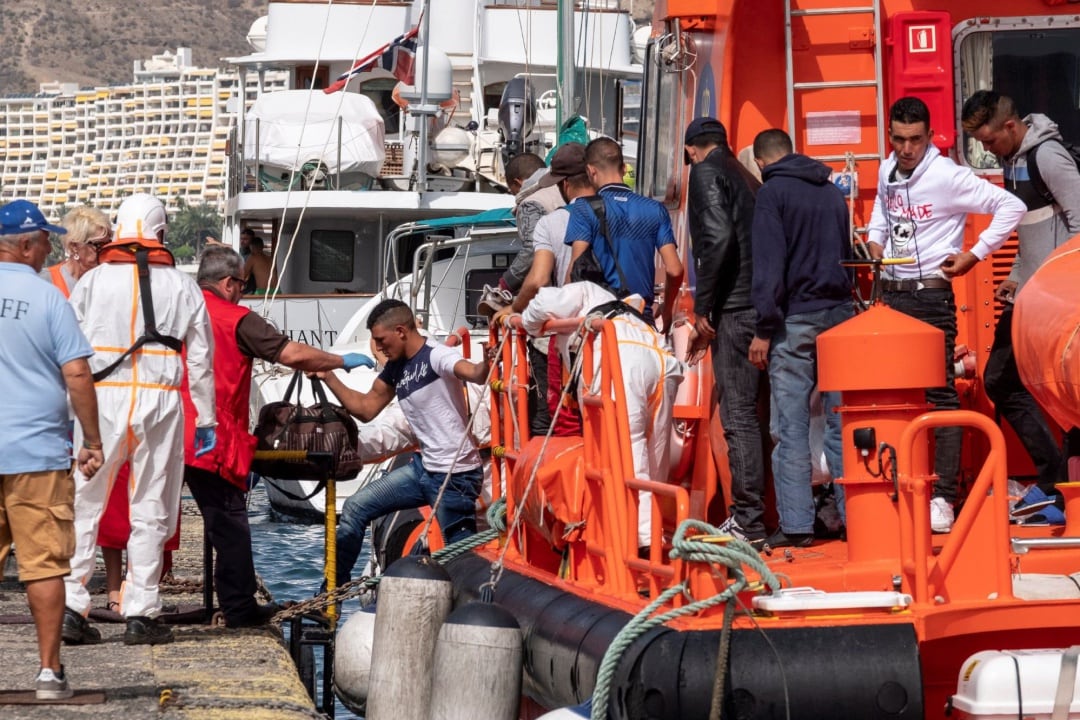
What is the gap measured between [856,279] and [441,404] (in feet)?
6.96

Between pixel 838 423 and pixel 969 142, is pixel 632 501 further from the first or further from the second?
pixel 969 142

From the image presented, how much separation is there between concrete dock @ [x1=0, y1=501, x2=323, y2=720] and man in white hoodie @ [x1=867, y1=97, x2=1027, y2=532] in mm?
2534

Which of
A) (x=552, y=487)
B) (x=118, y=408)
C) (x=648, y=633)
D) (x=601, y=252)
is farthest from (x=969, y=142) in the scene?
(x=118, y=408)

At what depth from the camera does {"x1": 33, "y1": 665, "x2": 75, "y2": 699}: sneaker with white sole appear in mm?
5340

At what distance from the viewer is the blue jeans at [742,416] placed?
6.13 metres

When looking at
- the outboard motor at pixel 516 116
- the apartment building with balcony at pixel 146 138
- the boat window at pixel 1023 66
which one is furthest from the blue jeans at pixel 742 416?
the apartment building with balcony at pixel 146 138

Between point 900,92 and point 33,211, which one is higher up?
point 900,92

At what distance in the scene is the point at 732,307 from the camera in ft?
20.5

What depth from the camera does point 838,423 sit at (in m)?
6.08

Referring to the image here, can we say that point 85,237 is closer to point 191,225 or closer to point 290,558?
point 290,558

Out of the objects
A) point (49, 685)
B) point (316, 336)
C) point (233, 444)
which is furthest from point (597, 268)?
point (316, 336)

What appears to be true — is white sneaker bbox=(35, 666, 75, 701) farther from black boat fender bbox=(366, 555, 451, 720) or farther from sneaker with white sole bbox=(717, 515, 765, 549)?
sneaker with white sole bbox=(717, 515, 765, 549)

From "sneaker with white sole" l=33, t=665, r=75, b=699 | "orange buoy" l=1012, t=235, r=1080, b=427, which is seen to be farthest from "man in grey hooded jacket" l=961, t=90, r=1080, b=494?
"sneaker with white sole" l=33, t=665, r=75, b=699

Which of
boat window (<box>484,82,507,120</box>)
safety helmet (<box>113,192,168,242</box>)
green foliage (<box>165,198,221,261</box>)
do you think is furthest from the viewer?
green foliage (<box>165,198,221,261</box>)
